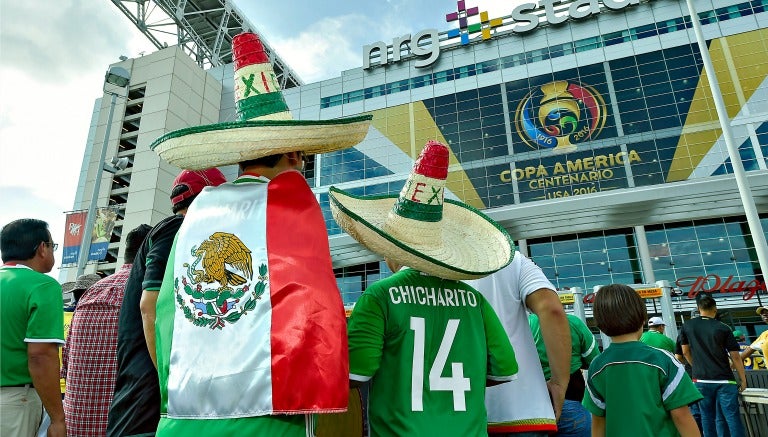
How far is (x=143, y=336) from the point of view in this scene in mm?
1956

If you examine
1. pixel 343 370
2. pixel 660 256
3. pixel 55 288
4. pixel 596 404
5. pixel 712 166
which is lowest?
pixel 596 404

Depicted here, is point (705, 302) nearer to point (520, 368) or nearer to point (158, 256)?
point (520, 368)

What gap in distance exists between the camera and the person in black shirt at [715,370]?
502 cm

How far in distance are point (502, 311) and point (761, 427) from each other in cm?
471

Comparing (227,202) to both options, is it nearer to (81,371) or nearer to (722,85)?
(81,371)

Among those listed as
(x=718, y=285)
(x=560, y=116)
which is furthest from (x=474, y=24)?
(x=718, y=285)

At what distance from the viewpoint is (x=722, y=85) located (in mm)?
26141

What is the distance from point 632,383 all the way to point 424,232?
1298mm

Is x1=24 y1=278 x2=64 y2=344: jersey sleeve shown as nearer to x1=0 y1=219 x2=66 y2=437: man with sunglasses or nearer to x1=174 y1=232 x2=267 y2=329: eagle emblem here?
x1=0 y1=219 x2=66 y2=437: man with sunglasses

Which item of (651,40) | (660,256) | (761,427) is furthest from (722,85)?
(761,427)

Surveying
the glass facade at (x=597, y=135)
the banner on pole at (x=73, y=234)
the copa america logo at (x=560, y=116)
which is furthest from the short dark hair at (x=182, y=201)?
the copa america logo at (x=560, y=116)

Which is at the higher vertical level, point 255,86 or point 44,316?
point 255,86

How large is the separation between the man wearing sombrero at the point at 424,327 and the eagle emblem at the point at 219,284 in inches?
18.2

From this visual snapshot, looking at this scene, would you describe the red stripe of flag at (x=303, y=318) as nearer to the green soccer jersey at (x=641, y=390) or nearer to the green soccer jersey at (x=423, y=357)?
the green soccer jersey at (x=423, y=357)
